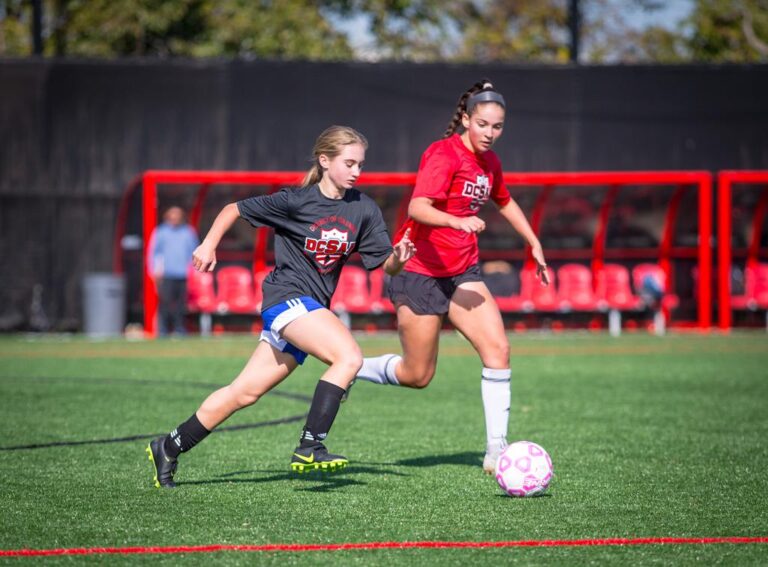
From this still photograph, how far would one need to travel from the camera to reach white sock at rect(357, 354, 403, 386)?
772 centimetres

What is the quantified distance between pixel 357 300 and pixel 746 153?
26.4 feet

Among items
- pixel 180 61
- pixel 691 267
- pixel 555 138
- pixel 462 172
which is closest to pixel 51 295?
pixel 180 61

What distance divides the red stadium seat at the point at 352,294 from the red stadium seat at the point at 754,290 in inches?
269

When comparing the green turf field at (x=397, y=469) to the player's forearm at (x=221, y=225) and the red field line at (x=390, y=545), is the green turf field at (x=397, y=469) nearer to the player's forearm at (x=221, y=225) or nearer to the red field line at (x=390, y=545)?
the red field line at (x=390, y=545)

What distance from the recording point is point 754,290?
22484mm

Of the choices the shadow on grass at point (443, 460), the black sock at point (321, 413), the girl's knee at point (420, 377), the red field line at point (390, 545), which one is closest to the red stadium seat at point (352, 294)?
the shadow on grass at point (443, 460)

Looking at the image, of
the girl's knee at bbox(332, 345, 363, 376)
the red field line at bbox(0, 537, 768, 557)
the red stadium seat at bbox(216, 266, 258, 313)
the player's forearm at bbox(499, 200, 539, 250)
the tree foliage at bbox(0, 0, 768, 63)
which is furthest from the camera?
the tree foliage at bbox(0, 0, 768, 63)

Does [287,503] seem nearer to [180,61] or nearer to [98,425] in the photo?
[98,425]

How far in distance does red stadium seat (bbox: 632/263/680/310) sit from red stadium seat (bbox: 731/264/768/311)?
44.6 inches

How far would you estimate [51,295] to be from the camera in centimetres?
2170

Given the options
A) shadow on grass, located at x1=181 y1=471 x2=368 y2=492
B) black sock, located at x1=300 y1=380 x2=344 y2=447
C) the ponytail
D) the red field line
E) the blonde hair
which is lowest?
the red field line

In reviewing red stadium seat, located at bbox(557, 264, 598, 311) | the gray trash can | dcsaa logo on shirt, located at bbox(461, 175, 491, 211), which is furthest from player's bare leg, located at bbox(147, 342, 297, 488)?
red stadium seat, located at bbox(557, 264, 598, 311)

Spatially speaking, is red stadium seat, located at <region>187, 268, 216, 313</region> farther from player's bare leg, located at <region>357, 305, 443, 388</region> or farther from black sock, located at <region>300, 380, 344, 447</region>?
black sock, located at <region>300, 380, 344, 447</region>

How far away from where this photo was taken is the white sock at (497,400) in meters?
7.45
